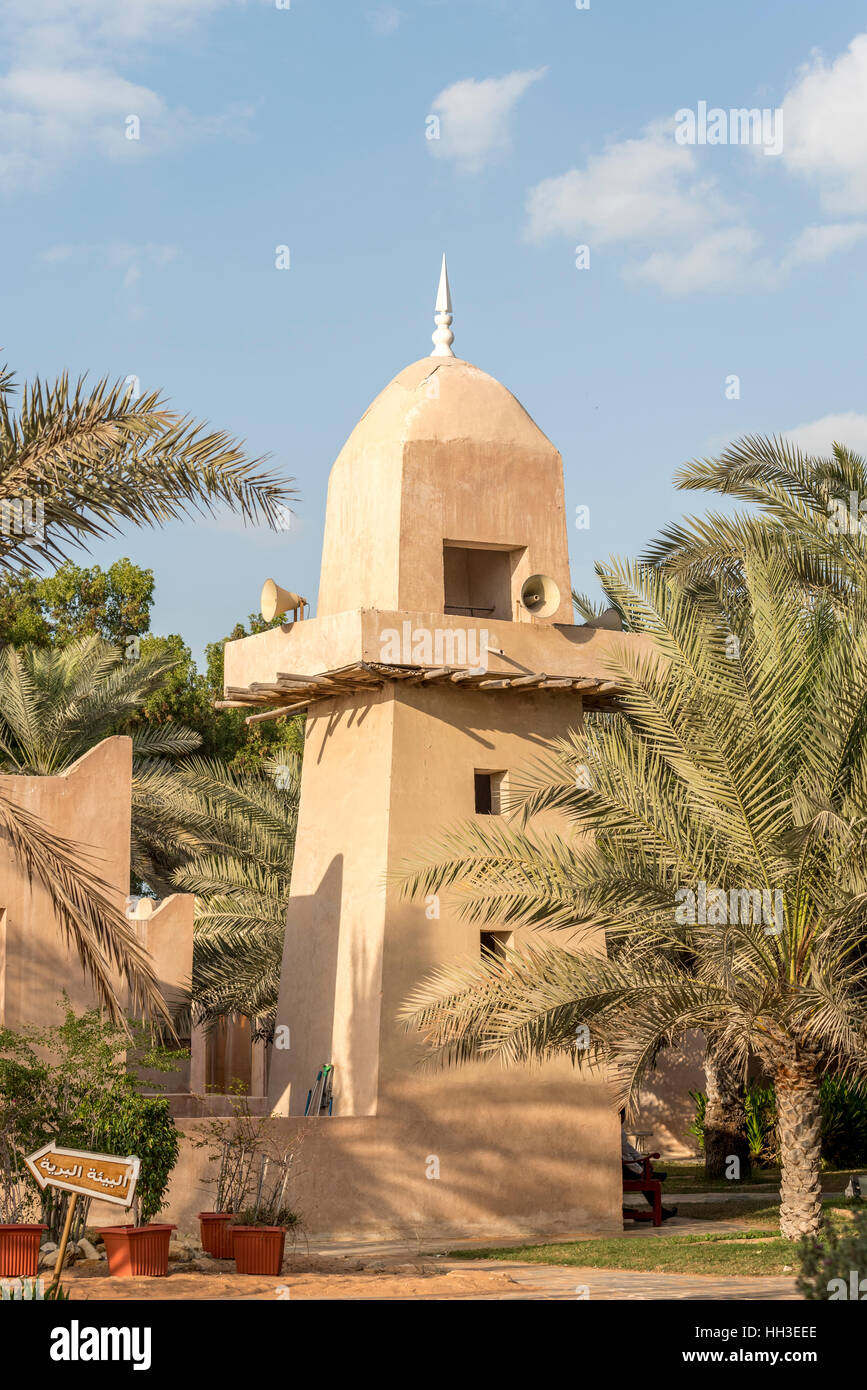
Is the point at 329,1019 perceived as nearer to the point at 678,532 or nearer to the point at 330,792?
the point at 330,792

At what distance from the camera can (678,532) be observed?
20.8 metres

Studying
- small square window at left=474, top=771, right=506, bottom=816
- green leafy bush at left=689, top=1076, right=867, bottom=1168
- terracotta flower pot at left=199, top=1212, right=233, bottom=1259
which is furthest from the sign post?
green leafy bush at left=689, top=1076, right=867, bottom=1168

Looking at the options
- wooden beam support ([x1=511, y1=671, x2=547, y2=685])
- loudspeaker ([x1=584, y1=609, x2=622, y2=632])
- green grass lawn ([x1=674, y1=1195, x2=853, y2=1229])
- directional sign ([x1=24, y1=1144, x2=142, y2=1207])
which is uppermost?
loudspeaker ([x1=584, y1=609, x2=622, y2=632])

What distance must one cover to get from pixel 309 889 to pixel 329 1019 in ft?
5.59

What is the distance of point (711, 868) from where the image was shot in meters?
15.0

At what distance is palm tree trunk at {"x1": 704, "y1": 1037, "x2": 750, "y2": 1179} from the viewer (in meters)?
23.8

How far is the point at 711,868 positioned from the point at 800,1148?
2826 mm

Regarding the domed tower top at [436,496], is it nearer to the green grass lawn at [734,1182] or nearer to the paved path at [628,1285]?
the paved path at [628,1285]

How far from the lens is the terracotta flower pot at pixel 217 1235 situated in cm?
1380

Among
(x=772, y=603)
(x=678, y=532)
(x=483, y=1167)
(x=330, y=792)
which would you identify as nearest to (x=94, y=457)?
(x=772, y=603)

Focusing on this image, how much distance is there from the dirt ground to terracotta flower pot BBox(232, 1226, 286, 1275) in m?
0.13

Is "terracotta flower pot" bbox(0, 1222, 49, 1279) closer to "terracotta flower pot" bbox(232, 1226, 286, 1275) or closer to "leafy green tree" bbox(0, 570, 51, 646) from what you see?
"terracotta flower pot" bbox(232, 1226, 286, 1275)

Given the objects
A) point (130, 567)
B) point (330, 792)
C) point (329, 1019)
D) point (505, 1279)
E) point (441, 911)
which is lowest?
point (505, 1279)

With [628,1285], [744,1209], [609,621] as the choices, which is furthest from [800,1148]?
[609,621]
